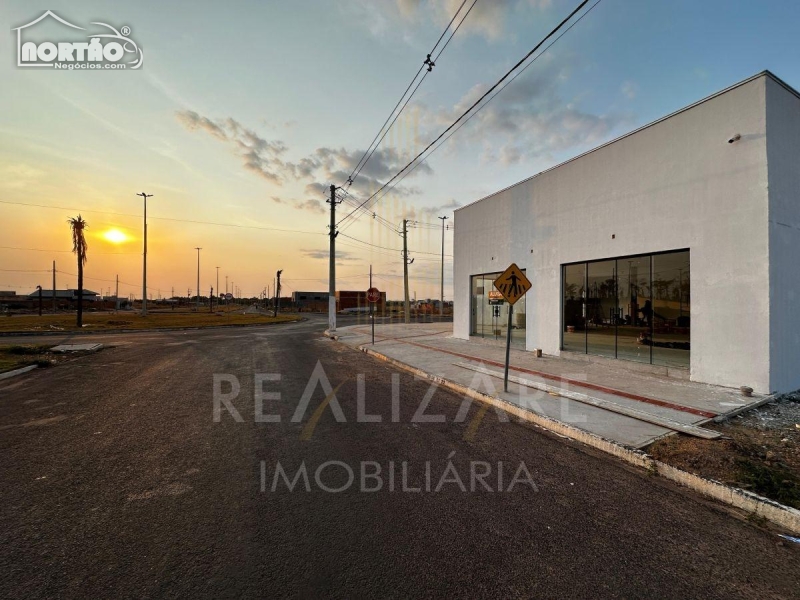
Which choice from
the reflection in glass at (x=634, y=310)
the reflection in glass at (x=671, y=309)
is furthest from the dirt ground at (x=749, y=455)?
the reflection in glass at (x=634, y=310)

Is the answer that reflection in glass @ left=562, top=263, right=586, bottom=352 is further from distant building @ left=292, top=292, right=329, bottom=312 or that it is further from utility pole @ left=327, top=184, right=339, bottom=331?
distant building @ left=292, top=292, right=329, bottom=312

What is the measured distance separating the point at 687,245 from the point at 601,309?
3270 millimetres

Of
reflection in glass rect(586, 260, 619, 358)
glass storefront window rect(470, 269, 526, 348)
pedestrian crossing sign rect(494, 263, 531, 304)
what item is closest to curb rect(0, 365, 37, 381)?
pedestrian crossing sign rect(494, 263, 531, 304)

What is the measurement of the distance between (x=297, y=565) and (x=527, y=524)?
2122 mm

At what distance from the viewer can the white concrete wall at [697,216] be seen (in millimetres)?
8336

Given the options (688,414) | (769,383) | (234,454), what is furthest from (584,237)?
(234,454)

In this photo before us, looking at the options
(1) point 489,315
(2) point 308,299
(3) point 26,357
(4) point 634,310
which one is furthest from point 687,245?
(2) point 308,299

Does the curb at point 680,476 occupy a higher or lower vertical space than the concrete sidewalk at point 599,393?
lower

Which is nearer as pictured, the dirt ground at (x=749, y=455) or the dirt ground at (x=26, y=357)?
the dirt ground at (x=749, y=455)

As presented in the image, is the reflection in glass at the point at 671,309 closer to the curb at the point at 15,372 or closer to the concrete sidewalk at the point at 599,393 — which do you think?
the concrete sidewalk at the point at 599,393

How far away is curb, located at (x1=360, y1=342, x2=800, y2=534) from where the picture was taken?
356cm

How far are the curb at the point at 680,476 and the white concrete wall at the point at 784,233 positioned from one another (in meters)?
6.03

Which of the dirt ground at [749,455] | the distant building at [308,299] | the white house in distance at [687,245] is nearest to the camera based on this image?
the dirt ground at [749,455]

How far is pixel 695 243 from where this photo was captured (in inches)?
371
